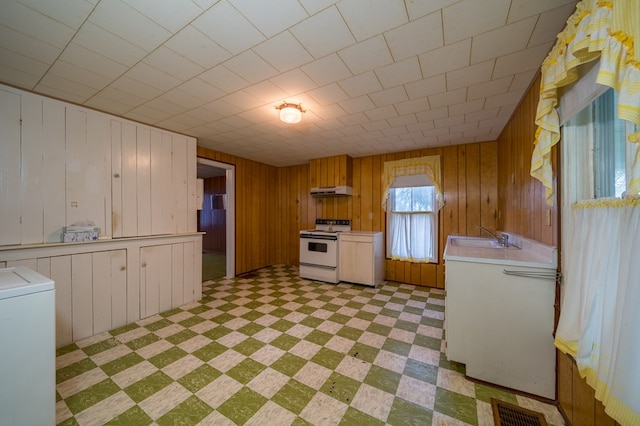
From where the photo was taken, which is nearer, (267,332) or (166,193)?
(267,332)

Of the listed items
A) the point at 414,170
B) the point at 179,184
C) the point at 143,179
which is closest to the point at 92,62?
the point at 143,179

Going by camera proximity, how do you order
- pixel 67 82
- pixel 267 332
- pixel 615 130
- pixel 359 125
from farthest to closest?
pixel 359 125 → pixel 267 332 → pixel 67 82 → pixel 615 130

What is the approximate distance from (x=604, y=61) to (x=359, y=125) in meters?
2.30

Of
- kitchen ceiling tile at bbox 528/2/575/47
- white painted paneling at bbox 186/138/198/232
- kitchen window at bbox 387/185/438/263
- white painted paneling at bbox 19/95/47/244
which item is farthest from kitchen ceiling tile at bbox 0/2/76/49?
kitchen window at bbox 387/185/438/263

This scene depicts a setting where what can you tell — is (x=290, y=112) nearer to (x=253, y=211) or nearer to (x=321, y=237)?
(x=321, y=237)

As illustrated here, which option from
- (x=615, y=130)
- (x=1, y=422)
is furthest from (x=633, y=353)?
(x=1, y=422)

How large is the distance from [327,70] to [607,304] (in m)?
2.16

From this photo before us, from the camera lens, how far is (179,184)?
3.31 m

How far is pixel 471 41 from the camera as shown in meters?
1.54

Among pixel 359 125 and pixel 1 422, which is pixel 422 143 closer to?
pixel 359 125

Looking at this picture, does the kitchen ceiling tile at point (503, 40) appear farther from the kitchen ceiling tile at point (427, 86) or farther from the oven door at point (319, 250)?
the oven door at point (319, 250)

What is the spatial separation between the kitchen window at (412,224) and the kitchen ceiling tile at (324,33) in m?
3.17

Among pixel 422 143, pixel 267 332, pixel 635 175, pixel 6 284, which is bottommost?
pixel 267 332

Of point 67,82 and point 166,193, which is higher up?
point 67,82
